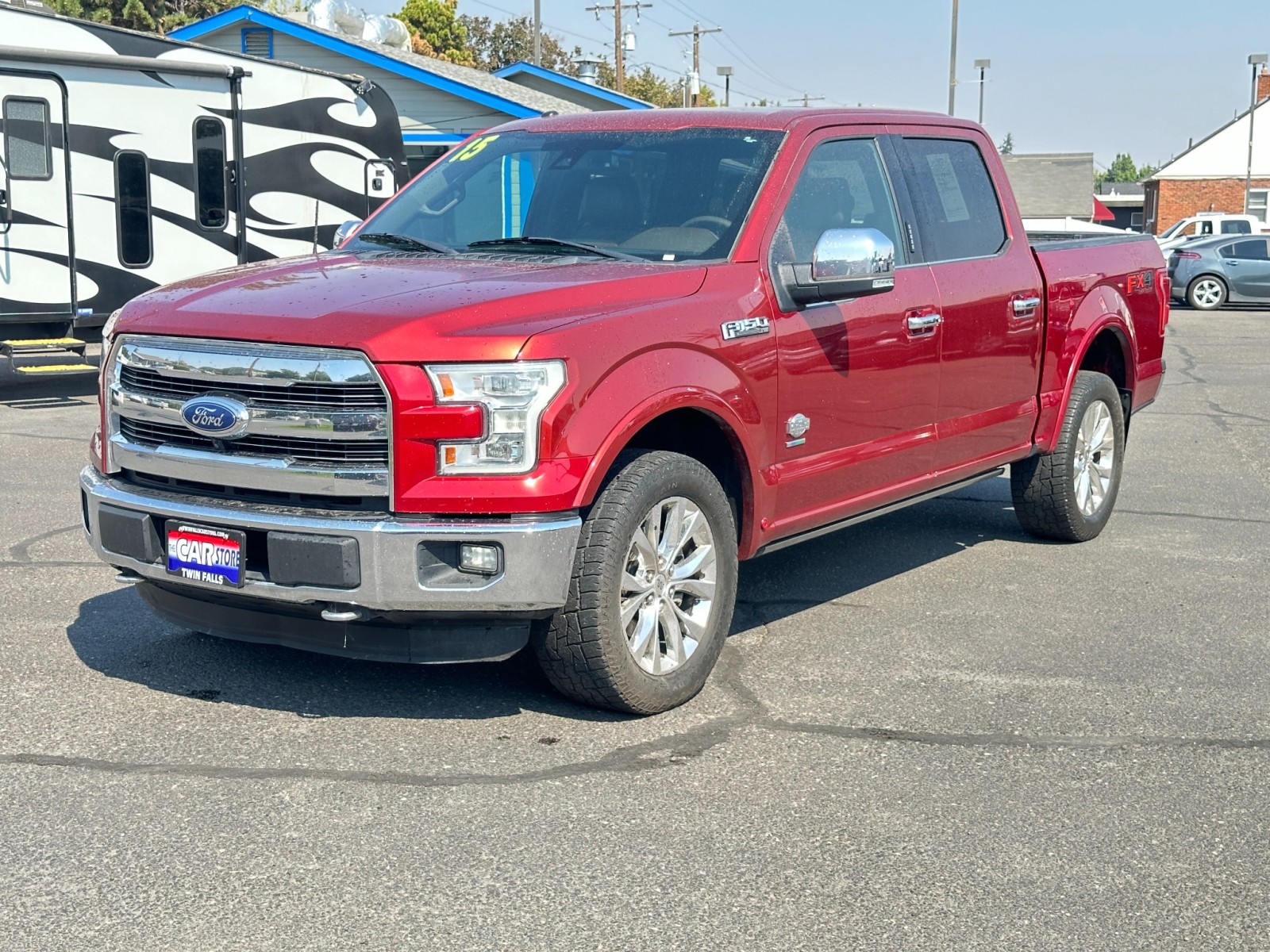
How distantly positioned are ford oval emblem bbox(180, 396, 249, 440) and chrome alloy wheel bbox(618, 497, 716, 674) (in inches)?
48.8

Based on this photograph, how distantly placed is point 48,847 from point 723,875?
66.7 inches

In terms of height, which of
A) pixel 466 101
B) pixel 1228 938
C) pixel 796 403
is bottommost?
pixel 1228 938

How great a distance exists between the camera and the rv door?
12375 mm

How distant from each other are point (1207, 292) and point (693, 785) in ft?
90.4

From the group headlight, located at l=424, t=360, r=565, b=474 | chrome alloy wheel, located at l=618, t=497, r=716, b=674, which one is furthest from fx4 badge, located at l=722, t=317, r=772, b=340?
headlight, located at l=424, t=360, r=565, b=474

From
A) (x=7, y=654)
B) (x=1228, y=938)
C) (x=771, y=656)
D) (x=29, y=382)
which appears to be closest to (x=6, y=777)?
(x=7, y=654)

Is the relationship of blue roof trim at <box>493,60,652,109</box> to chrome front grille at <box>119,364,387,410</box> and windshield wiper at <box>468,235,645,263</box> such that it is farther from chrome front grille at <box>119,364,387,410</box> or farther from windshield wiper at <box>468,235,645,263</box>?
chrome front grille at <box>119,364,387,410</box>

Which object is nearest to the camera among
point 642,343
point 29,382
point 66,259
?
point 642,343

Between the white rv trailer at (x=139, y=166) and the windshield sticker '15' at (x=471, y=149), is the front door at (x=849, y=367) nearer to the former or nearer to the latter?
the windshield sticker '15' at (x=471, y=149)

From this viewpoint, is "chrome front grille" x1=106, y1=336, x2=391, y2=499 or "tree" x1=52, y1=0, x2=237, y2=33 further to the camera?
"tree" x1=52, y1=0, x2=237, y2=33

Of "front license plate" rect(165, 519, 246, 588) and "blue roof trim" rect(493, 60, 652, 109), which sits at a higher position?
"blue roof trim" rect(493, 60, 652, 109)

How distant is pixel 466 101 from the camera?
A: 2481 centimetres

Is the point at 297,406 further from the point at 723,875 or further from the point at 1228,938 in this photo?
the point at 1228,938

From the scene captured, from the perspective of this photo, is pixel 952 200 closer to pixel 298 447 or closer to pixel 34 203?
pixel 298 447
